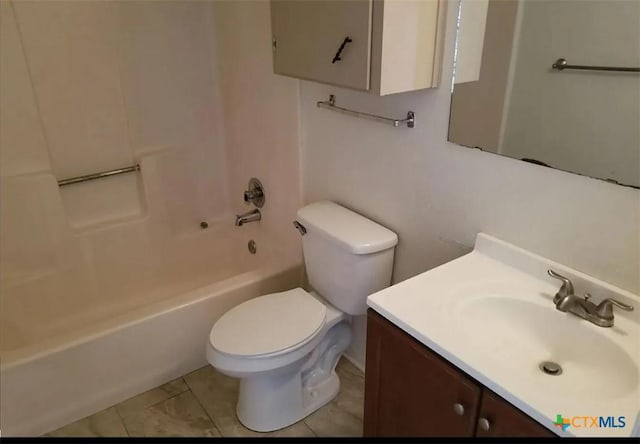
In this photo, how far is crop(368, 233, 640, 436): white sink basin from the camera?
1.00 m

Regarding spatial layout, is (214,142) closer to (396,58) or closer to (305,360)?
(305,360)

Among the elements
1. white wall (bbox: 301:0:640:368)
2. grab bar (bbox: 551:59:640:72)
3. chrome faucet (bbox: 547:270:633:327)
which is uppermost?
grab bar (bbox: 551:59:640:72)

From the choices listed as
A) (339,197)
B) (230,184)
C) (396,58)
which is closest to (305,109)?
(339,197)

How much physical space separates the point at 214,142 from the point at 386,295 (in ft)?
5.63

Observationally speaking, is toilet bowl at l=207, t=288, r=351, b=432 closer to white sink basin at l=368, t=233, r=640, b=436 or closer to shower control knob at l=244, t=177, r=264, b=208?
white sink basin at l=368, t=233, r=640, b=436

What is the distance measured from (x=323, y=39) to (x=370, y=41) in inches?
7.6

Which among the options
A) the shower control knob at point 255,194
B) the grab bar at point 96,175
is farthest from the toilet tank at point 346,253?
the grab bar at point 96,175

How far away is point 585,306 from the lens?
4.05 ft

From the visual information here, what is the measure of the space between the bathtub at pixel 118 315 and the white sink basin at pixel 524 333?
1042 mm

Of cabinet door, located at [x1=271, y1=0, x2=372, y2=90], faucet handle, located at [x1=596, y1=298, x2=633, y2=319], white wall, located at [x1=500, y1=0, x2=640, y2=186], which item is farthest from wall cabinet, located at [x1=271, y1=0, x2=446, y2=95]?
faucet handle, located at [x1=596, y1=298, x2=633, y2=319]

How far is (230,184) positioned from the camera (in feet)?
9.29

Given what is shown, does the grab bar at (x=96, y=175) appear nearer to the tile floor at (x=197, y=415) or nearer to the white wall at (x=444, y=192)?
the white wall at (x=444, y=192)

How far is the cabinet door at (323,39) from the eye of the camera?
4.45 ft

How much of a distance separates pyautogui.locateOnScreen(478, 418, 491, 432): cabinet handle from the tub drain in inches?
8.7
